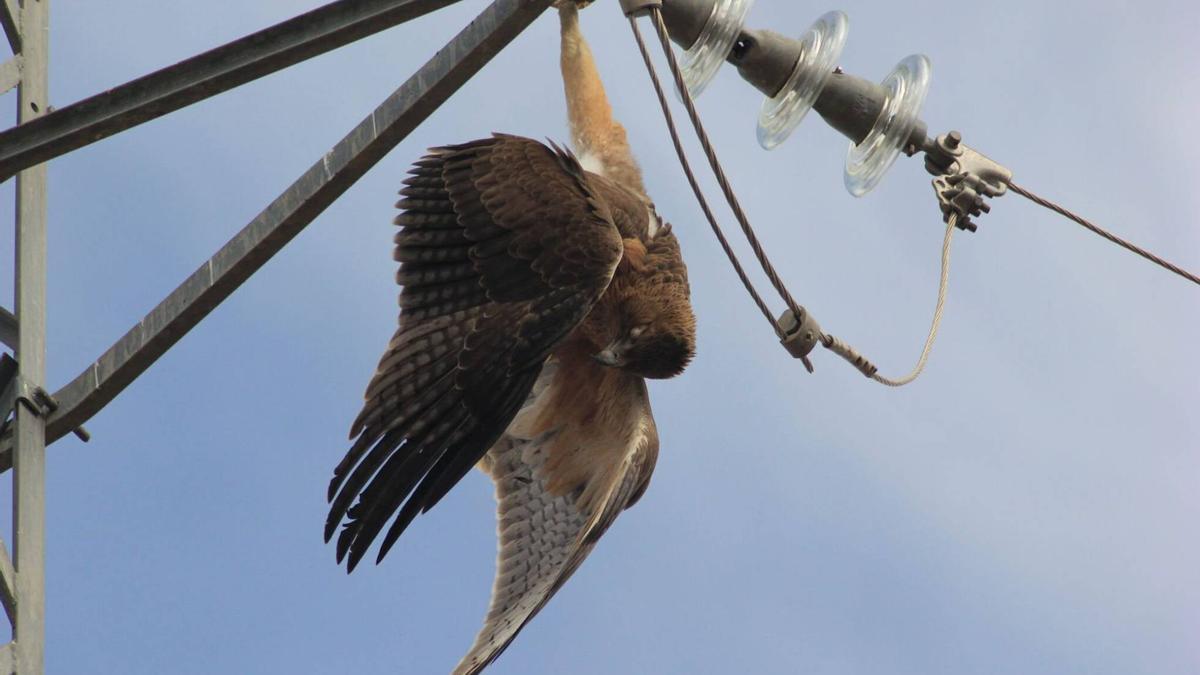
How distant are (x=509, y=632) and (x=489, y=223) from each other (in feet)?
4.99

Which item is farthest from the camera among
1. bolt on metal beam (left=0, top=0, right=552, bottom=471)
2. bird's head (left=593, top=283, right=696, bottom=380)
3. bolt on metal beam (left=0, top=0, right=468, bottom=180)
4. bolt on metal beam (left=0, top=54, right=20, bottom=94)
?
bird's head (left=593, top=283, right=696, bottom=380)

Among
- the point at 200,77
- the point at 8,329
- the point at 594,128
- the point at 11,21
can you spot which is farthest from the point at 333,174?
the point at 594,128

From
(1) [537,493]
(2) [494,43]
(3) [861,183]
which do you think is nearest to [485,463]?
(1) [537,493]

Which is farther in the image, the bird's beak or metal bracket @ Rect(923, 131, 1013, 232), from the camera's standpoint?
the bird's beak

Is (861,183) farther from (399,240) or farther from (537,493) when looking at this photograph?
(537,493)

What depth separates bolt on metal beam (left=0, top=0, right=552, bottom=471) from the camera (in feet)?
14.8

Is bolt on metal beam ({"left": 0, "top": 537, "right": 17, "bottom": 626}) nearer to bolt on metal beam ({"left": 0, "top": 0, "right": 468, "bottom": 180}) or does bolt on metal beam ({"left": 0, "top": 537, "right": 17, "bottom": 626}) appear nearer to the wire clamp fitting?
bolt on metal beam ({"left": 0, "top": 0, "right": 468, "bottom": 180})

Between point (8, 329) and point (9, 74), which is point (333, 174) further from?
point (9, 74)

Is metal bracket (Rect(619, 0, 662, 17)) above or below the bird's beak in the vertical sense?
above

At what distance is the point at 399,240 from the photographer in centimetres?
612

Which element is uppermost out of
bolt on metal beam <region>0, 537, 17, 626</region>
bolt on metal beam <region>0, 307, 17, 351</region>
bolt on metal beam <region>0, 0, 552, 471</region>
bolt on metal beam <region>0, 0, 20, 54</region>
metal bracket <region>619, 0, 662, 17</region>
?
metal bracket <region>619, 0, 662, 17</region>

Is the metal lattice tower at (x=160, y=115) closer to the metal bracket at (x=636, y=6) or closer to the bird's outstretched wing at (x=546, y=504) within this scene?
the metal bracket at (x=636, y=6)

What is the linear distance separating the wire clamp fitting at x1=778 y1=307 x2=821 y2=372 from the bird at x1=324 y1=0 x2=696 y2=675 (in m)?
1.03

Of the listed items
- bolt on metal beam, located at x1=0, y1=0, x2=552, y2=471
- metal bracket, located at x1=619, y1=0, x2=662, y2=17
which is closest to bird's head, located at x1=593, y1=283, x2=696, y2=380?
metal bracket, located at x1=619, y1=0, x2=662, y2=17
